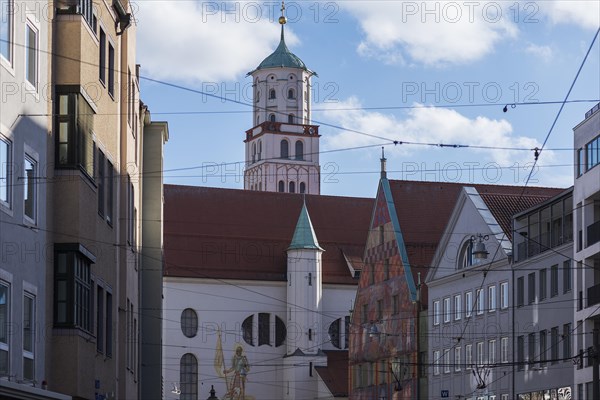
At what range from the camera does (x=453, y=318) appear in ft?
210

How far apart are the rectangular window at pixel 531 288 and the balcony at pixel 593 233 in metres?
7.33

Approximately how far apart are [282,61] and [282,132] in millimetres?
8594

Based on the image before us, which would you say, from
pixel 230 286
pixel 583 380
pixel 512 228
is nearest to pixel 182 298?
pixel 230 286

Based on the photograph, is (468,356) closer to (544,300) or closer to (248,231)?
(544,300)

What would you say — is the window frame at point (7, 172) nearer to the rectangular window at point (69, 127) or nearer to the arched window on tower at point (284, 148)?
the rectangular window at point (69, 127)

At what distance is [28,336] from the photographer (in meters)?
21.9

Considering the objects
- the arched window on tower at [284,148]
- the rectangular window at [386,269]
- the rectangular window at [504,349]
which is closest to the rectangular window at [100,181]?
the rectangular window at [504,349]

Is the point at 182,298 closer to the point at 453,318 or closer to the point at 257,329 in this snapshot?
the point at 257,329

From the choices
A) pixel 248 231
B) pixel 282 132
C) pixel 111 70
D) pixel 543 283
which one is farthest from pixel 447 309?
pixel 282 132

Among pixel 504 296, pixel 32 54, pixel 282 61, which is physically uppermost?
pixel 282 61

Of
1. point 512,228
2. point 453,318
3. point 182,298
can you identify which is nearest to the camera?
point 512,228

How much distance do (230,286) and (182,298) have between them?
384 cm

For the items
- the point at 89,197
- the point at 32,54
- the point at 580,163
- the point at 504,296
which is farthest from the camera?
the point at 504,296

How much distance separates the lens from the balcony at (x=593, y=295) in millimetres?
46750
